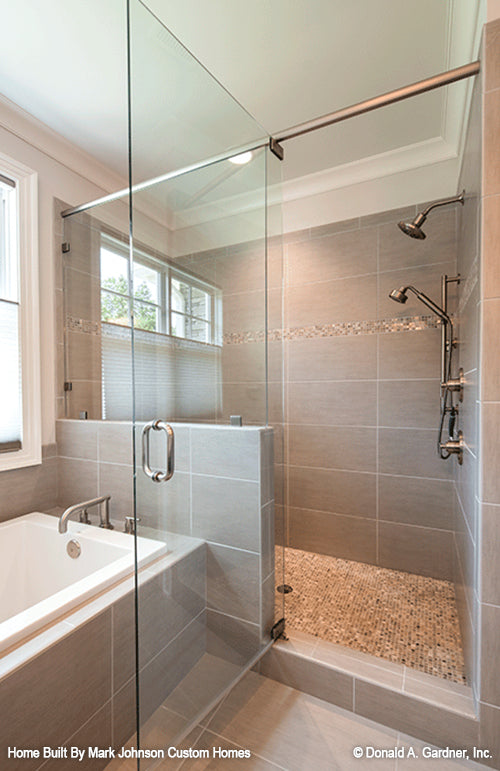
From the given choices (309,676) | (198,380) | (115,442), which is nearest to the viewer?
(198,380)

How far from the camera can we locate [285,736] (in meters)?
1.32

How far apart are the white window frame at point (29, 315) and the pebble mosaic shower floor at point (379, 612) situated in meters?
1.55

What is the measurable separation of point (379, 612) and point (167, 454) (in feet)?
4.79

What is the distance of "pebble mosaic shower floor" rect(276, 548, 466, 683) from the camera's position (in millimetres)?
1557

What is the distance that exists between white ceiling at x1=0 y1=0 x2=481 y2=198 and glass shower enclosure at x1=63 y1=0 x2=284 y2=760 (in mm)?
12

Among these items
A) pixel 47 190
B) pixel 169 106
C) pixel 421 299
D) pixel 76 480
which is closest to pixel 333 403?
pixel 421 299

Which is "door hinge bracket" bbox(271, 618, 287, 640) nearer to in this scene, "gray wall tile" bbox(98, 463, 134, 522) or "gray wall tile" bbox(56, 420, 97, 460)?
"gray wall tile" bbox(98, 463, 134, 522)

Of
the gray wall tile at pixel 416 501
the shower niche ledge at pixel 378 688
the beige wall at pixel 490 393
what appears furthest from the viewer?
the gray wall tile at pixel 416 501

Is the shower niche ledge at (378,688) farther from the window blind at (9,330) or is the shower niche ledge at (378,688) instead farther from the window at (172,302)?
the window blind at (9,330)

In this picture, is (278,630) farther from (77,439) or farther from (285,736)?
(77,439)

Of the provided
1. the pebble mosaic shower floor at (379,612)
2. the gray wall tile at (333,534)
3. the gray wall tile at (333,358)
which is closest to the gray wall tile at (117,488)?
the pebble mosaic shower floor at (379,612)

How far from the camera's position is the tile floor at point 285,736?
3.94ft

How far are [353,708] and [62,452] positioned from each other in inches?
77.9

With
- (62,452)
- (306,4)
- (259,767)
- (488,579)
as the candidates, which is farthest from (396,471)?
(306,4)
